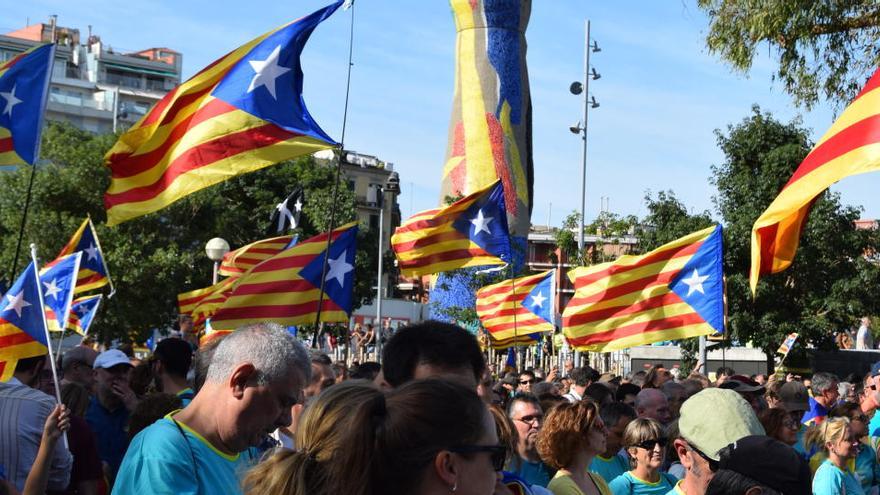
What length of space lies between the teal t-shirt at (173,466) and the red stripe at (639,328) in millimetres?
9402

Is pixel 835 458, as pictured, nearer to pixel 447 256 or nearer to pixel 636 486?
pixel 636 486

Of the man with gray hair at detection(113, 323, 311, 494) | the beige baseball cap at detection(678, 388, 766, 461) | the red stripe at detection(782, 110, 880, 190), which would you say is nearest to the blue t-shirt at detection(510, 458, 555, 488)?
the beige baseball cap at detection(678, 388, 766, 461)

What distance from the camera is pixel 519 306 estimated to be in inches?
789

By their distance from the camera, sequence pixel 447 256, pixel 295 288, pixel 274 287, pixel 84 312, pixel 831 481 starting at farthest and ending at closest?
pixel 84 312 → pixel 447 256 → pixel 295 288 → pixel 274 287 → pixel 831 481

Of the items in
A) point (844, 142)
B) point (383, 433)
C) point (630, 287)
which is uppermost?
point (844, 142)

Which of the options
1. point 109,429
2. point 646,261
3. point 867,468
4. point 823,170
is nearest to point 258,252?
point 646,261

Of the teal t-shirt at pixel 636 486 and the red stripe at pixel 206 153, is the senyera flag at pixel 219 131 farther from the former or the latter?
the teal t-shirt at pixel 636 486

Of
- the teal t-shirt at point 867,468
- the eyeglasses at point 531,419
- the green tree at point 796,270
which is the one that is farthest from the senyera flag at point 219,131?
the green tree at point 796,270

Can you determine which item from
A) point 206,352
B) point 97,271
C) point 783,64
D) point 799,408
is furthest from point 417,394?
point 97,271

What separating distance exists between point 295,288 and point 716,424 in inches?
311

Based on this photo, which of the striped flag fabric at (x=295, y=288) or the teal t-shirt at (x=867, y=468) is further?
the striped flag fabric at (x=295, y=288)

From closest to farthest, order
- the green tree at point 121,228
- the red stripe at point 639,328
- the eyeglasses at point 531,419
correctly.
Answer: the eyeglasses at point 531,419 < the red stripe at point 639,328 < the green tree at point 121,228

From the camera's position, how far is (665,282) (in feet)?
43.6

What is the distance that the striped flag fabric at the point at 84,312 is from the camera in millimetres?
16891
